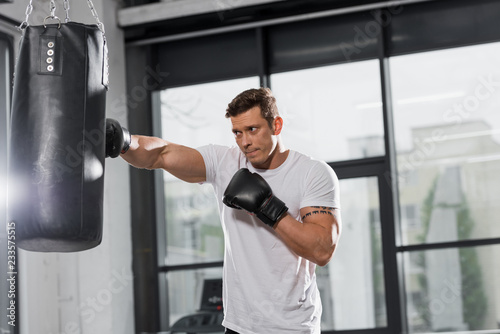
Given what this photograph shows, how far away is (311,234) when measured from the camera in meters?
2.32

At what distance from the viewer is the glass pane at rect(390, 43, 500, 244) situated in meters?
4.66

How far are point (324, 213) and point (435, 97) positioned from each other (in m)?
2.71

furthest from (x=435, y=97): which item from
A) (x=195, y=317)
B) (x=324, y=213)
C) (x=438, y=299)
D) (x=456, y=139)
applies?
(x=324, y=213)

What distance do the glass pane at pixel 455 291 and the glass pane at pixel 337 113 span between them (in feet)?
2.97

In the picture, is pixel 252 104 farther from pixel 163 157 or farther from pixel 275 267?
pixel 275 267

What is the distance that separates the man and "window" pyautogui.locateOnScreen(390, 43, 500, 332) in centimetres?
244

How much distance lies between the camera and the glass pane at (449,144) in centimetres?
466

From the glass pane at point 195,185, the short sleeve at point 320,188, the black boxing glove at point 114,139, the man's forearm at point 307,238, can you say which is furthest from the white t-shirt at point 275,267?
the glass pane at point 195,185

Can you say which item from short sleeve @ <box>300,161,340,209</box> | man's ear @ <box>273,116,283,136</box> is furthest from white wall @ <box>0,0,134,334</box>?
short sleeve @ <box>300,161,340,209</box>

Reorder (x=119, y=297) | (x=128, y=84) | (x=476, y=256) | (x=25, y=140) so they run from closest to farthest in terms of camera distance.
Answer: (x=25, y=140), (x=476, y=256), (x=119, y=297), (x=128, y=84)

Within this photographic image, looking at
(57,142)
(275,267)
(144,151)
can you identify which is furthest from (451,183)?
(57,142)

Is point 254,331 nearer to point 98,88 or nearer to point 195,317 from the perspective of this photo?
point 98,88

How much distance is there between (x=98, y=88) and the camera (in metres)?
2.10

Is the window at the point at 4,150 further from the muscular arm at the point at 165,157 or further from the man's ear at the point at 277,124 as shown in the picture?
the man's ear at the point at 277,124
